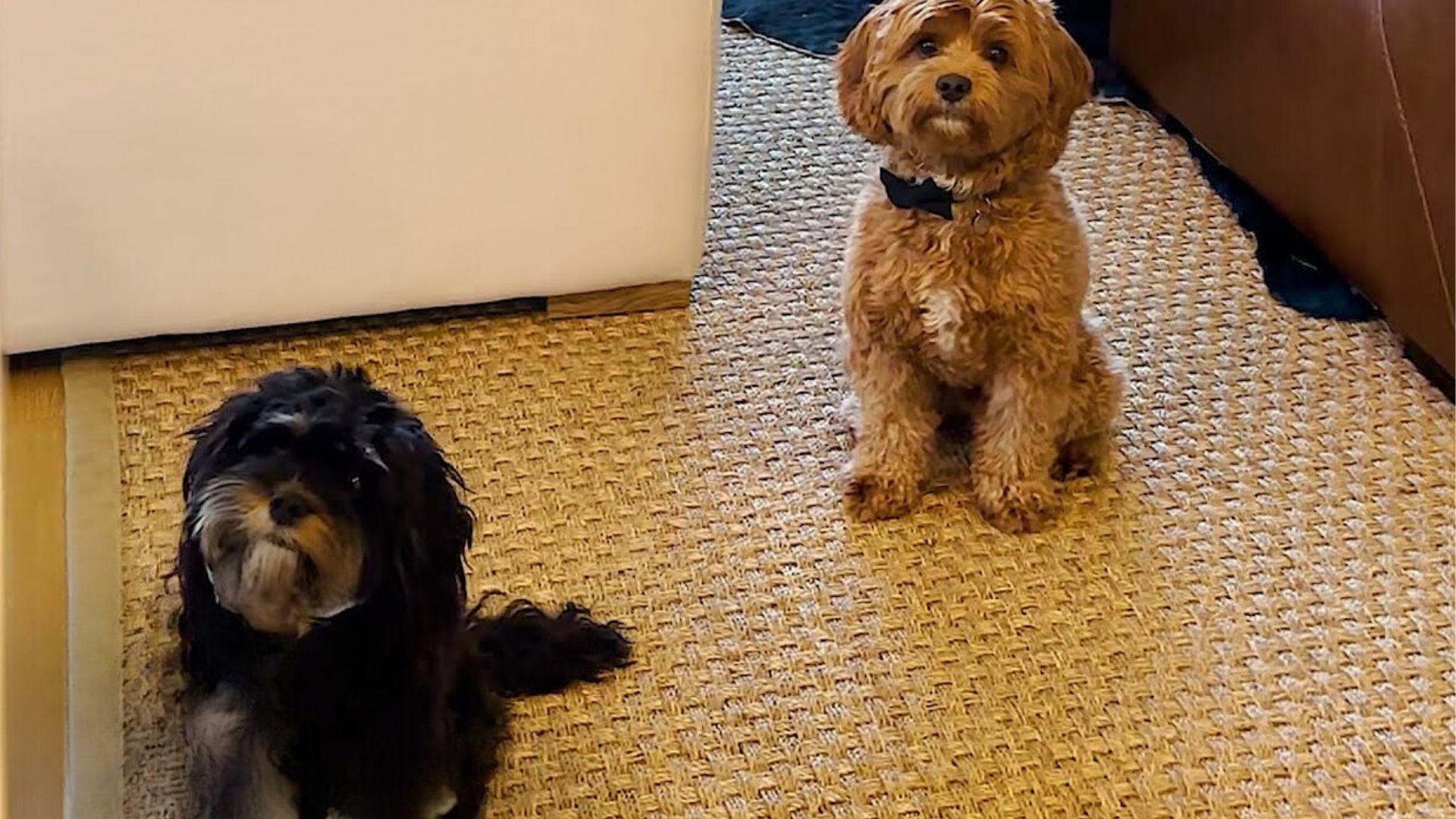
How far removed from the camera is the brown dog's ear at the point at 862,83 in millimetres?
1705

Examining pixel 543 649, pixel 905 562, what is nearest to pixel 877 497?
pixel 905 562

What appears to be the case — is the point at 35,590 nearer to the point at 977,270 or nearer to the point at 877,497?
the point at 877,497

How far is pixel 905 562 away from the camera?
1.80 metres

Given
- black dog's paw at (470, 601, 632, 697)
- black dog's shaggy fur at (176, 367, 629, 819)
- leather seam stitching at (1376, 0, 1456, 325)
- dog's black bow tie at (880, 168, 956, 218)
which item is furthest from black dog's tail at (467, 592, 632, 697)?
leather seam stitching at (1376, 0, 1456, 325)

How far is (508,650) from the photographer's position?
1.61m

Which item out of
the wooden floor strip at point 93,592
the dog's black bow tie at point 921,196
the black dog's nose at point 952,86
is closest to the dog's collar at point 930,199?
the dog's black bow tie at point 921,196

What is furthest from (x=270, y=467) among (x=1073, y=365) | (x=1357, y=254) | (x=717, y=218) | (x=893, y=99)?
(x=1357, y=254)

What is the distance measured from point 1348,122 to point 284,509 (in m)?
1.45

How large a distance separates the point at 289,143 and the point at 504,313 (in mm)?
371

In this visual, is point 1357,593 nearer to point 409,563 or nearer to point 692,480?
point 692,480

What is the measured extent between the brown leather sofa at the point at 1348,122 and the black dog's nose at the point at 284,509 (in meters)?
1.33

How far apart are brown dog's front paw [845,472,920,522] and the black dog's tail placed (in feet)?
1.07

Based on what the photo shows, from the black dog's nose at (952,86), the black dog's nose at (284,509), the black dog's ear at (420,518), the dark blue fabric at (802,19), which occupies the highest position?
the black dog's nose at (952,86)

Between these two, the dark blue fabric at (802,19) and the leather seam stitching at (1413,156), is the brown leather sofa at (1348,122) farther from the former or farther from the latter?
the dark blue fabric at (802,19)
